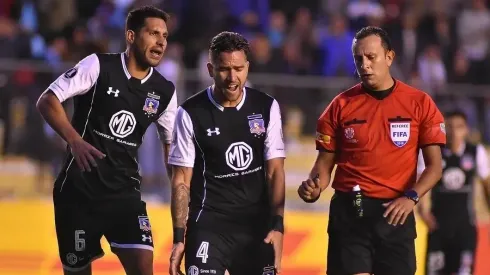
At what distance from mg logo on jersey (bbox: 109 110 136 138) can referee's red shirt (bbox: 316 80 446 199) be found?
167 cm

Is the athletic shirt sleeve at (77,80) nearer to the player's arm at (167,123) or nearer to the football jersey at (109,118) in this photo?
the football jersey at (109,118)

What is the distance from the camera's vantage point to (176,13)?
20.0m

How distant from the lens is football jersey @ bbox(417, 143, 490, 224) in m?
11.8


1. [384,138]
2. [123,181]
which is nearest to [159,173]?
[123,181]

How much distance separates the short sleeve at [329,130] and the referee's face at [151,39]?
1433 mm

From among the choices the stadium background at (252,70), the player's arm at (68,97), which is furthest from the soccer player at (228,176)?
the stadium background at (252,70)

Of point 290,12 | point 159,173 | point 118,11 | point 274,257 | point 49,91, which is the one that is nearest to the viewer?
point 274,257

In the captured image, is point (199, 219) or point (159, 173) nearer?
point (199, 219)

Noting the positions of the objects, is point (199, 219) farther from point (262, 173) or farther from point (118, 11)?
point (118, 11)

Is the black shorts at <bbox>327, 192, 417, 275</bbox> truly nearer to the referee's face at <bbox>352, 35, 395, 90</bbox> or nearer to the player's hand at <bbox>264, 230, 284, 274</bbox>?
the player's hand at <bbox>264, 230, 284, 274</bbox>

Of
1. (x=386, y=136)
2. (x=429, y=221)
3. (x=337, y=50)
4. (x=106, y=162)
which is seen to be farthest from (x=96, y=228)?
(x=337, y=50)

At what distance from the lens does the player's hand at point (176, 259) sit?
27.3ft

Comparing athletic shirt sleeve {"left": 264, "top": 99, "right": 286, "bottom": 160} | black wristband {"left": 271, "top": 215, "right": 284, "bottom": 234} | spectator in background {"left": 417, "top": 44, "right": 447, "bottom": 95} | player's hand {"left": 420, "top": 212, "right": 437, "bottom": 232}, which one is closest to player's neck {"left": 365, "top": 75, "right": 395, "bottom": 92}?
athletic shirt sleeve {"left": 264, "top": 99, "right": 286, "bottom": 160}

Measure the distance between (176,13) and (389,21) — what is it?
3568 mm
